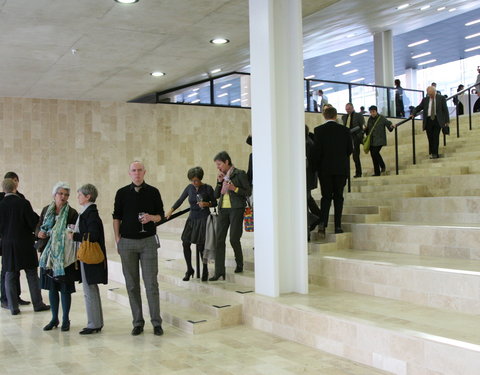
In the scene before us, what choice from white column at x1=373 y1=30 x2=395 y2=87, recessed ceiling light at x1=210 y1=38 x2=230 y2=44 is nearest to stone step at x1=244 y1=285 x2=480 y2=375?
recessed ceiling light at x1=210 y1=38 x2=230 y2=44

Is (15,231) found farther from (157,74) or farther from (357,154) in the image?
(357,154)

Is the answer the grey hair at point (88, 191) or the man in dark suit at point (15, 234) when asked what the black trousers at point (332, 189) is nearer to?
the grey hair at point (88, 191)

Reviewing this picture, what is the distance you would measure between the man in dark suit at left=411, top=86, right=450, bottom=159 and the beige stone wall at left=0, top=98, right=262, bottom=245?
482 centimetres

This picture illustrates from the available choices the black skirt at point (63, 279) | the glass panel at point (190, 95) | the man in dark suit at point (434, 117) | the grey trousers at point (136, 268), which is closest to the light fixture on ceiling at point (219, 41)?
the grey trousers at point (136, 268)

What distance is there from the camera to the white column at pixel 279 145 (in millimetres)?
5961

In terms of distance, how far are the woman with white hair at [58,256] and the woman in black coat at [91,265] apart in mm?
177

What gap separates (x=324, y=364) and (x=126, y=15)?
4776 mm

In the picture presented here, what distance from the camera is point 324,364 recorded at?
452 cm

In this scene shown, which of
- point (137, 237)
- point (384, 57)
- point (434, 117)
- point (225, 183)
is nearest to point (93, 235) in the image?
point (137, 237)

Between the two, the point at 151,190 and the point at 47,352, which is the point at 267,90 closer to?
the point at 151,190

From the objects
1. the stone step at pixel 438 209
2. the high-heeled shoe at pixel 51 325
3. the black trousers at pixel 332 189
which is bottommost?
the high-heeled shoe at pixel 51 325

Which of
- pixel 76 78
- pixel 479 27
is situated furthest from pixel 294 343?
pixel 479 27

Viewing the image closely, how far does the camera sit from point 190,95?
13.1 m

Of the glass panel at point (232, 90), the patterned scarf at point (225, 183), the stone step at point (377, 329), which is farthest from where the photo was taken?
the glass panel at point (232, 90)
